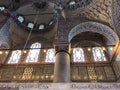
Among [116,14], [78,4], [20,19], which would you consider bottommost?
[116,14]

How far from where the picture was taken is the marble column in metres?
6.57

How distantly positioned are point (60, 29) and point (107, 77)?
14.0 ft

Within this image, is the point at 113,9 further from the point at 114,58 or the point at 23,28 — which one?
the point at 23,28

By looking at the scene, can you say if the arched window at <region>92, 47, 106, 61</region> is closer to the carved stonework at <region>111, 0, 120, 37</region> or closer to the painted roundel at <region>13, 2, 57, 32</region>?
the carved stonework at <region>111, 0, 120, 37</region>

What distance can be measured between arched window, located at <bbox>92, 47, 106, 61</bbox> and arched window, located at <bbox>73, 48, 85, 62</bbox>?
0.89 metres

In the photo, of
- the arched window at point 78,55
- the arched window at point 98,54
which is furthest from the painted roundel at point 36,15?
the arched window at point 98,54

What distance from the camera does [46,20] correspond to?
14703mm

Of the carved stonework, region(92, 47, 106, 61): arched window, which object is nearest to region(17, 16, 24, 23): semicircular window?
region(92, 47, 106, 61): arched window

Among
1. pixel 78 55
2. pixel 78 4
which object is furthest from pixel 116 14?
pixel 78 55

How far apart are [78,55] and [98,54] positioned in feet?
4.84

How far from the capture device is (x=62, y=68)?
23.0ft

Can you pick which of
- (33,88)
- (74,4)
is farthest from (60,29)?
(33,88)

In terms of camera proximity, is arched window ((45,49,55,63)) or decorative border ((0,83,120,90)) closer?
decorative border ((0,83,120,90))

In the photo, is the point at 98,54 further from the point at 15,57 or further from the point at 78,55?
the point at 15,57
